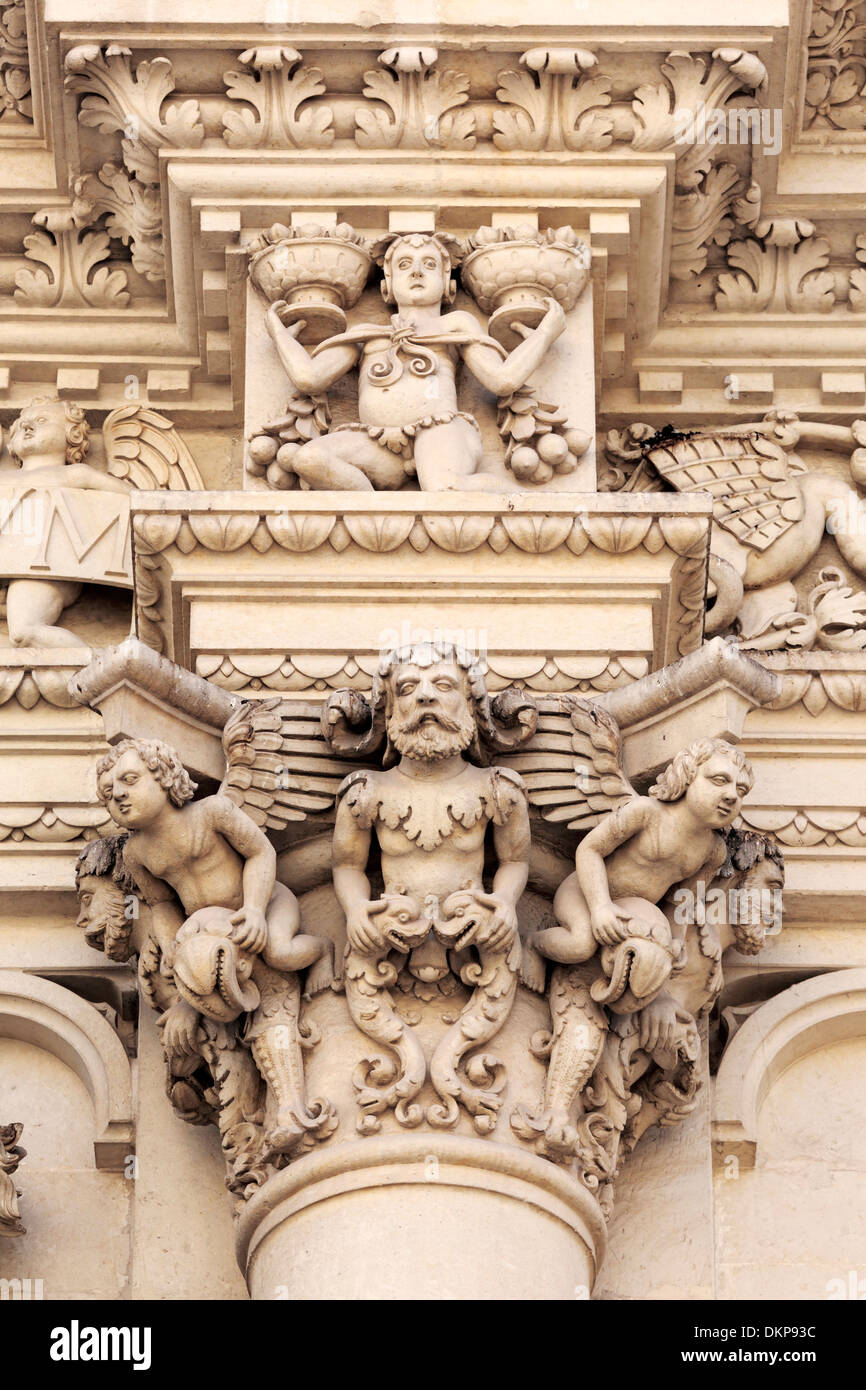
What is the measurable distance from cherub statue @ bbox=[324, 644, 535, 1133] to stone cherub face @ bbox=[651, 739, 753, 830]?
440 millimetres

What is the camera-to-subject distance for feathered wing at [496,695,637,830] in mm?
8969

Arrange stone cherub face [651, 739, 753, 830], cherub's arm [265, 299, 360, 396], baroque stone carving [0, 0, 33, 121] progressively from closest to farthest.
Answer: stone cherub face [651, 739, 753, 830]
cherub's arm [265, 299, 360, 396]
baroque stone carving [0, 0, 33, 121]

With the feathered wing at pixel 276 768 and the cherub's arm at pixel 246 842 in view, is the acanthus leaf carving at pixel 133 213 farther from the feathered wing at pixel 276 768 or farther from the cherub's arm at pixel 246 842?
the cherub's arm at pixel 246 842

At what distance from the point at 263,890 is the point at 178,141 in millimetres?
2911

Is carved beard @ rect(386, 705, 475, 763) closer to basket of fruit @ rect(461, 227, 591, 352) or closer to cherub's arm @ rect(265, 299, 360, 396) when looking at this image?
cherub's arm @ rect(265, 299, 360, 396)

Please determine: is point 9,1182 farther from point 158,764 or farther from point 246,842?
point 158,764

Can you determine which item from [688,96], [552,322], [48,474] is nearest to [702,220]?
[688,96]

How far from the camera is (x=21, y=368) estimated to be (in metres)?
11.1

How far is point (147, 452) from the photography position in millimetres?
10891

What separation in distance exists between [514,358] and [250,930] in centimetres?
228

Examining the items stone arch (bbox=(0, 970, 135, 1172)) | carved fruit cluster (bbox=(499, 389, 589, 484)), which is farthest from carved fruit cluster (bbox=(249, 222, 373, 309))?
stone arch (bbox=(0, 970, 135, 1172))

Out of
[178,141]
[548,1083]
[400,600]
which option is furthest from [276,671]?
[178,141]

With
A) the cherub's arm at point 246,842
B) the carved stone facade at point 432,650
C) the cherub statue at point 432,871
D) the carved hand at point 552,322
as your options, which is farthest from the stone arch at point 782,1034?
the carved hand at point 552,322
